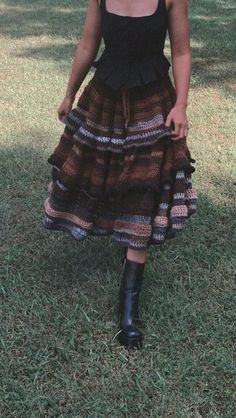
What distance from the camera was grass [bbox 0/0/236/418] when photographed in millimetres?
2152

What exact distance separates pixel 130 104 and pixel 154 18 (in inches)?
12.6

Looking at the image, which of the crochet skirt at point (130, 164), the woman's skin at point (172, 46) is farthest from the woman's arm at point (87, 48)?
the crochet skirt at point (130, 164)

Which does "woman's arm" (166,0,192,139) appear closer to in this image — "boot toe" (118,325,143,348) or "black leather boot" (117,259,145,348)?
"black leather boot" (117,259,145,348)

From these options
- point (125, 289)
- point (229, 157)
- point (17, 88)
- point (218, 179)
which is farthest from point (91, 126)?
point (17, 88)

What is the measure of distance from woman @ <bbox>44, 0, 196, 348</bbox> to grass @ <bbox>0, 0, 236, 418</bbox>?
0.18m

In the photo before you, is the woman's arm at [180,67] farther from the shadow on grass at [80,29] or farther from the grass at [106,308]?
the shadow on grass at [80,29]

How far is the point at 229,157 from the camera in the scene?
13.2ft

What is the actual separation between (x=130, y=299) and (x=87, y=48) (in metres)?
1.03

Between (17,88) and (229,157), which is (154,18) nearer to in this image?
(229,157)

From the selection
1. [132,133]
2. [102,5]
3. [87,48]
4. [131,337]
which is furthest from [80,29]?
[131,337]

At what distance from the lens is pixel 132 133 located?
223 cm

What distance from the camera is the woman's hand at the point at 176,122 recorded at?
7.27 feet

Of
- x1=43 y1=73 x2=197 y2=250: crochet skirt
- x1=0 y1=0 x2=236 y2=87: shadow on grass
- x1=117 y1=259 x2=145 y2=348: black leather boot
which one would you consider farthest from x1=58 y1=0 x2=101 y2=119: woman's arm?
x1=0 y1=0 x2=236 y2=87: shadow on grass

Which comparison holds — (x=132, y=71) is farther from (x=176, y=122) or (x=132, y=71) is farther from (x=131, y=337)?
(x=131, y=337)
